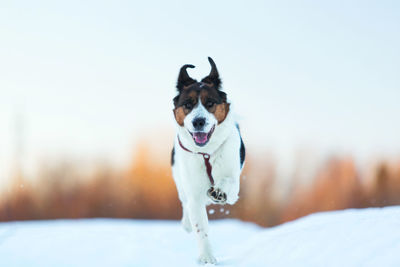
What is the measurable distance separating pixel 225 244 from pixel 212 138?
308 centimetres

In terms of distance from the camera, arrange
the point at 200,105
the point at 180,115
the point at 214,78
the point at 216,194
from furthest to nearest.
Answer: the point at 214,78
the point at 180,115
the point at 200,105
the point at 216,194

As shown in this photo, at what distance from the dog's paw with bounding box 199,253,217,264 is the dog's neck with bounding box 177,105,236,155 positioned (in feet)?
4.46

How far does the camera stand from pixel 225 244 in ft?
26.4

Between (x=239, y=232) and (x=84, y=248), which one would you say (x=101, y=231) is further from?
(x=239, y=232)

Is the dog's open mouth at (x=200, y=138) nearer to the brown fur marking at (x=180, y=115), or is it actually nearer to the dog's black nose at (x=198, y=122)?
the dog's black nose at (x=198, y=122)

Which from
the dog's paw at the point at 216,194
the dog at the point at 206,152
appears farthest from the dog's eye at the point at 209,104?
the dog's paw at the point at 216,194

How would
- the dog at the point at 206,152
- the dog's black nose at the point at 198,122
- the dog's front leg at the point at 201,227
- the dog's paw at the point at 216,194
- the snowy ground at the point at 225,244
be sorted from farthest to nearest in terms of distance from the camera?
1. the dog's front leg at the point at 201,227
2. the dog at the point at 206,152
3. the dog's paw at the point at 216,194
4. the dog's black nose at the point at 198,122
5. the snowy ground at the point at 225,244

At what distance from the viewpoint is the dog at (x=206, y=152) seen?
18.3 feet

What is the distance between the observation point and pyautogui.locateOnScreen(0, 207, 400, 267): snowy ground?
4246mm

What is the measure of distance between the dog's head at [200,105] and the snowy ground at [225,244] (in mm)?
1705

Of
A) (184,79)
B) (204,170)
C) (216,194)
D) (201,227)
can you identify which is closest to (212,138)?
(204,170)

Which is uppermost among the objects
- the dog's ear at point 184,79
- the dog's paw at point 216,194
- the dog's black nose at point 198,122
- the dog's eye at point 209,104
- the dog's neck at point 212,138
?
the dog's ear at point 184,79

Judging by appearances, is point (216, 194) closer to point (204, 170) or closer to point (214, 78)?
point (204, 170)

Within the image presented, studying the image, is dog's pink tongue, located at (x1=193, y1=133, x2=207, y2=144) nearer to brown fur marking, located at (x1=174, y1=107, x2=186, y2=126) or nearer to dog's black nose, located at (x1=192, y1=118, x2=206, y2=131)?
dog's black nose, located at (x1=192, y1=118, x2=206, y2=131)
